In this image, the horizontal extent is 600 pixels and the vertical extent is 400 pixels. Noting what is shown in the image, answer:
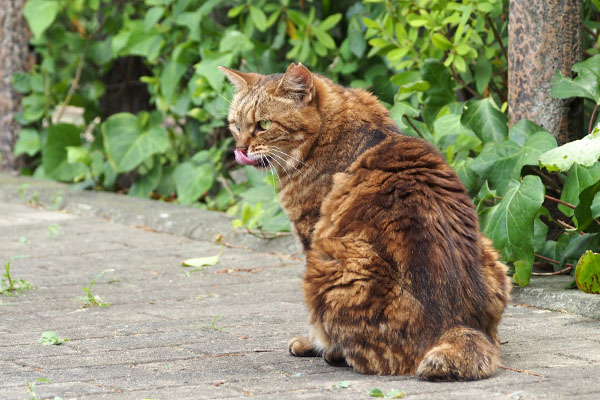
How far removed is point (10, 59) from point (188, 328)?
513 centimetres

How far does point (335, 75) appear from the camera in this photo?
6234mm

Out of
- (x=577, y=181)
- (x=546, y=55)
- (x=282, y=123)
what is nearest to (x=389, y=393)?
(x=282, y=123)

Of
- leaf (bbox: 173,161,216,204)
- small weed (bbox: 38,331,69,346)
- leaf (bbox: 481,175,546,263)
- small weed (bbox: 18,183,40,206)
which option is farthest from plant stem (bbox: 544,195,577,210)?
small weed (bbox: 18,183,40,206)

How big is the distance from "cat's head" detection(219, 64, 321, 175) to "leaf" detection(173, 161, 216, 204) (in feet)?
10.9

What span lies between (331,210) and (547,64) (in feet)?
5.46

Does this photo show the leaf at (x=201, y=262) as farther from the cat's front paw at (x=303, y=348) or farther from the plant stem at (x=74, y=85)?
the plant stem at (x=74, y=85)

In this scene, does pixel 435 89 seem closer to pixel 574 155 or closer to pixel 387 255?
pixel 574 155

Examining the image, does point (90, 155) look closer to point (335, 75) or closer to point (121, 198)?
point (121, 198)

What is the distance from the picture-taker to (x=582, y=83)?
160 inches

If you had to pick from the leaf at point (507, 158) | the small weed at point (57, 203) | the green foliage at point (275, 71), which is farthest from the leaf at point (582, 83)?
the small weed at point (57, 203)

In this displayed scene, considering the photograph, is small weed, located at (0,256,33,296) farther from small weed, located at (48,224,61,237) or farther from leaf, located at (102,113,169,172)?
leaf, located at (102,113,169,172)

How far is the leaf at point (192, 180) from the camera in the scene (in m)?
6.87

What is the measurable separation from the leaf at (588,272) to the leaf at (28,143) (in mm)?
5516

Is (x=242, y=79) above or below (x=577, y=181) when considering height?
above
